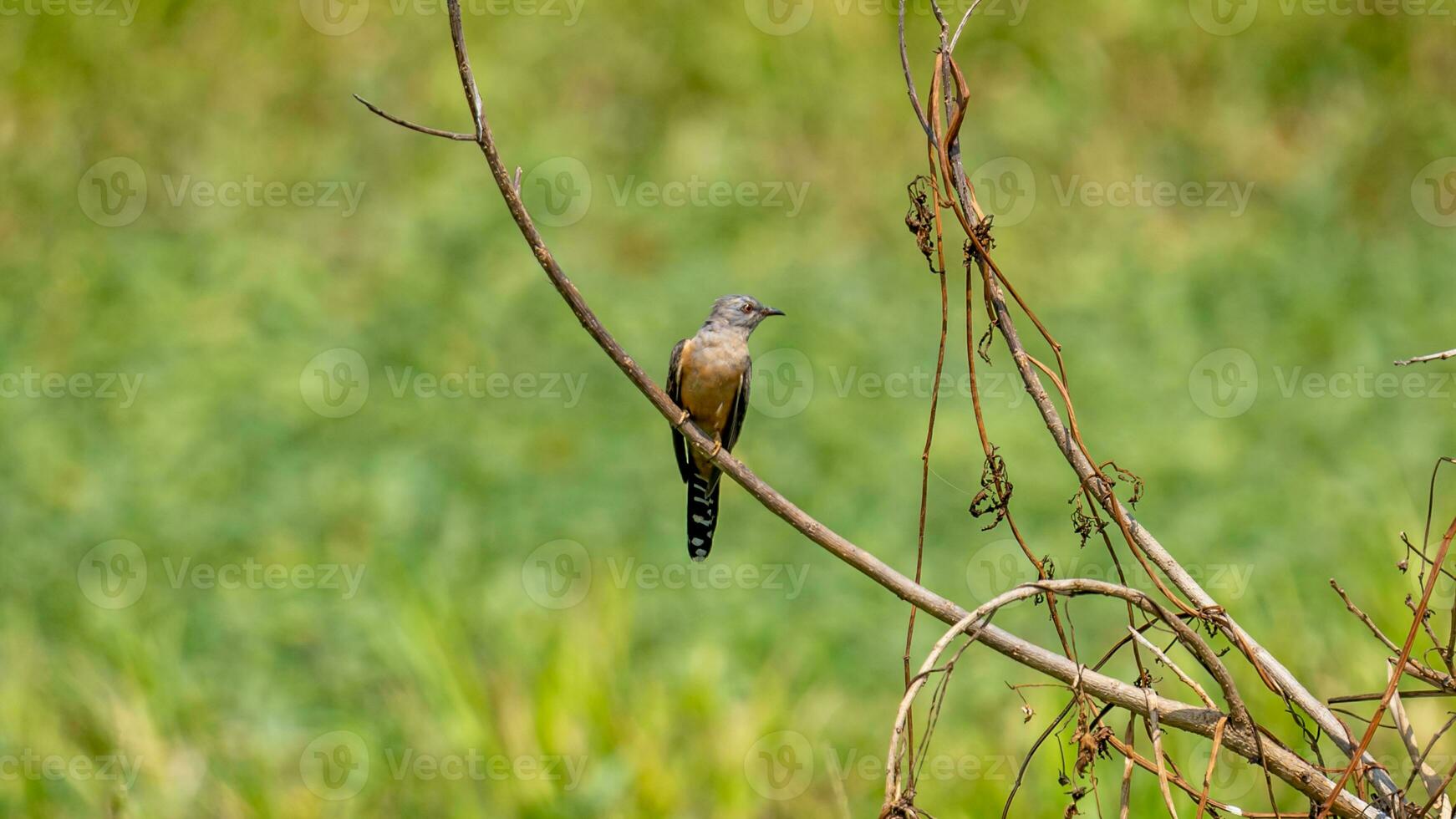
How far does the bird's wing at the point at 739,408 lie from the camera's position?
5.18 m

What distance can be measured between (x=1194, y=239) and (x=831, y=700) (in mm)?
5670

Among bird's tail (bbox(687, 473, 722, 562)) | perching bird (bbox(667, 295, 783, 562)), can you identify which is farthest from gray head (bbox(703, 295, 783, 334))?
bird's tail (bbox(687, 473, 722, 562))

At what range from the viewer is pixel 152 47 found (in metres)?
11.0

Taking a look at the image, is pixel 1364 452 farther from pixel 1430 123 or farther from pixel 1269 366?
pixel 1430 123

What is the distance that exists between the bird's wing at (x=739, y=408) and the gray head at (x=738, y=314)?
0.16 metres

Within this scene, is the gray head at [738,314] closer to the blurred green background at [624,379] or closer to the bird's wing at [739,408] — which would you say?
the bird's wing at [739,408]

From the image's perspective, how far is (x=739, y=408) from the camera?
17.3 feet

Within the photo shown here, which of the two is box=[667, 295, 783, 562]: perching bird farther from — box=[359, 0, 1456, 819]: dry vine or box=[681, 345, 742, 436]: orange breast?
box=[359, 0, 1456, 819]: dry vine

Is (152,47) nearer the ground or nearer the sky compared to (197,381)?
nearer the sky

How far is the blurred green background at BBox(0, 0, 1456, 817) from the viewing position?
5402mm

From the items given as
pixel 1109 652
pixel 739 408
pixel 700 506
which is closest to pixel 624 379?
pixel 739 408

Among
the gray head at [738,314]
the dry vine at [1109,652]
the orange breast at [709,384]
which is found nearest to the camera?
the dry vine at [1109,652]

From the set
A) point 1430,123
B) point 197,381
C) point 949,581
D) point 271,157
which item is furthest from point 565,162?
point 1430,123

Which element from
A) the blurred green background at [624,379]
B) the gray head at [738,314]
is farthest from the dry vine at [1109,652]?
Result: the gray head at [738,314]
